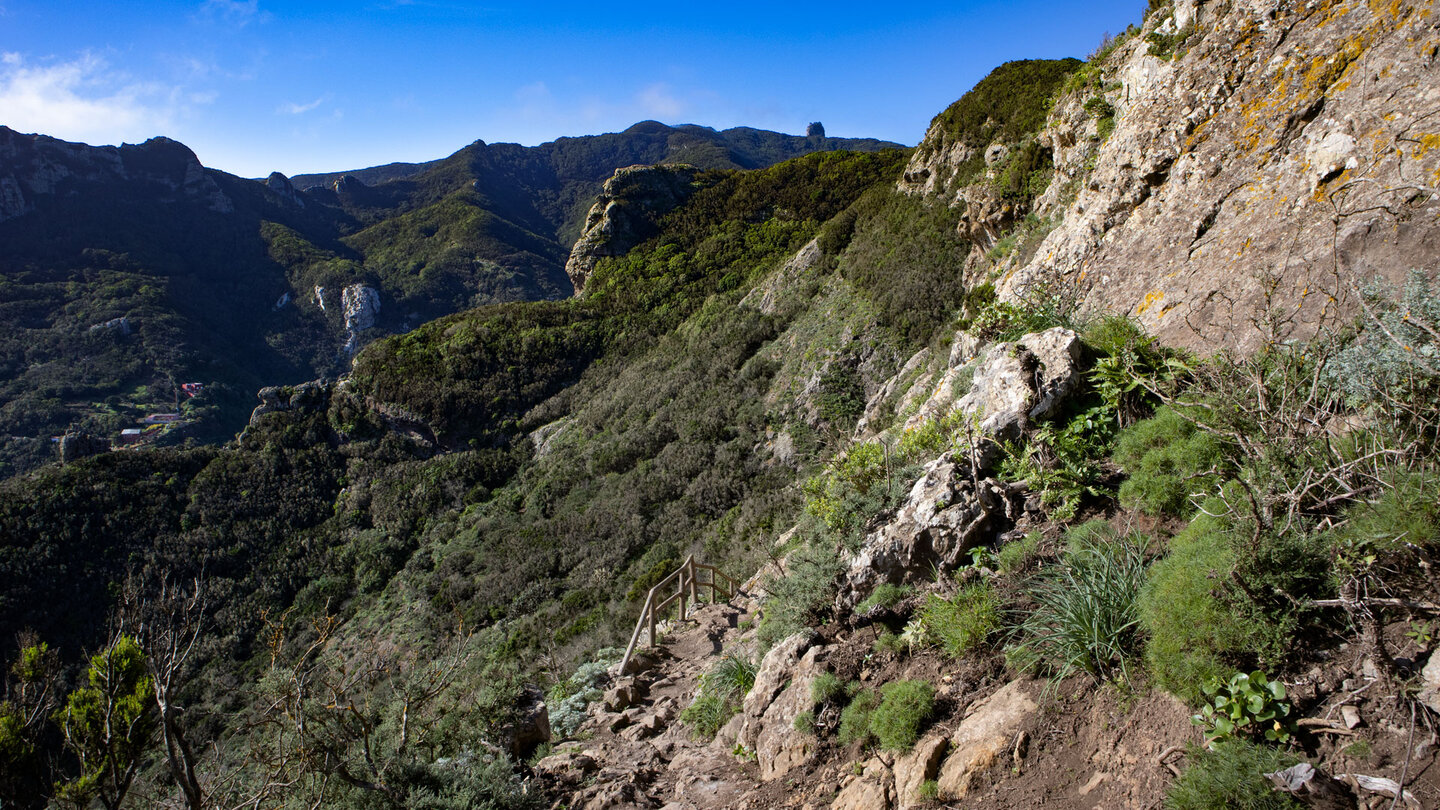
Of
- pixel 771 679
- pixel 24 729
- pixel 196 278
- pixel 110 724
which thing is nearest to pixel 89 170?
pixel 196 278

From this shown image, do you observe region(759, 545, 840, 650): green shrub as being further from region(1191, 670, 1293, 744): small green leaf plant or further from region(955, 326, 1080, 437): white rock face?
region(1191, 670, 1293, 744): small green leaf plant

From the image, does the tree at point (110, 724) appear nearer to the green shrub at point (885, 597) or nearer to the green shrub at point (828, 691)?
the green shrub at point (828, 691)

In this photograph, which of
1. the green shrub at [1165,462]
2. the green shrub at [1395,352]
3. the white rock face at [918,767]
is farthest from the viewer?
the green shrub at [1165,462]

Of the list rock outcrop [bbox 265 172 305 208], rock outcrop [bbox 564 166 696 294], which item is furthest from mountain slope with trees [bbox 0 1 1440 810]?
rock outcrop [bbox 265 172 305 208]

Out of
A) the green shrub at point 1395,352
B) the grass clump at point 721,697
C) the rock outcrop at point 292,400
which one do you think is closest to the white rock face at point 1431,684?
the green shrub at point 1395,352

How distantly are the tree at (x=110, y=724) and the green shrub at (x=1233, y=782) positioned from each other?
538 centimetres

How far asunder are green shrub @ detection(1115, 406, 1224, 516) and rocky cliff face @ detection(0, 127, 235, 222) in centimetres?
10540

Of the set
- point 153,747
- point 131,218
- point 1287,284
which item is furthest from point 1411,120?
point 131,218

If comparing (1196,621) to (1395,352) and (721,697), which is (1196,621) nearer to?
(1395,352)

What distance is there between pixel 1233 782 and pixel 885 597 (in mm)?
2576

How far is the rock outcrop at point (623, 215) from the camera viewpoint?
3177cm

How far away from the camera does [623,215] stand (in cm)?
3195

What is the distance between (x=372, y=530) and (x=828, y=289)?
19.6 meters

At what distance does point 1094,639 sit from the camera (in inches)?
116
